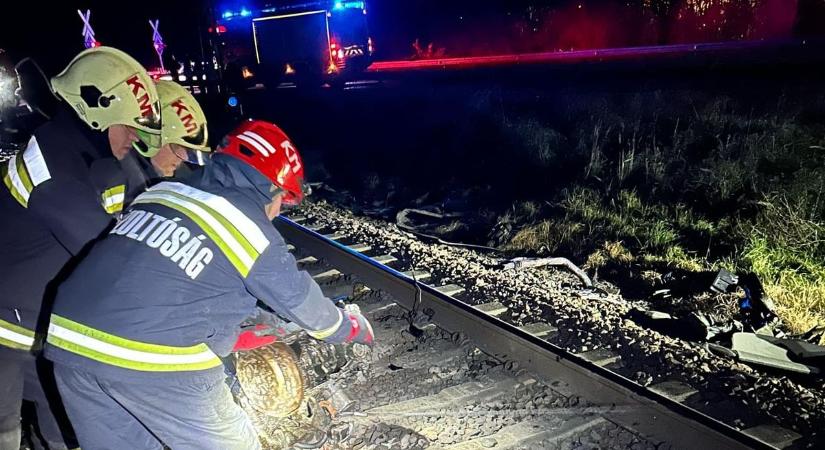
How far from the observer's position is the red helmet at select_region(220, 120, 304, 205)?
93.3 inches

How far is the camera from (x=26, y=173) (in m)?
2.69

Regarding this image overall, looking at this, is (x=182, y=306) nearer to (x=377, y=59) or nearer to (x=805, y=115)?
(x=805, y=115)

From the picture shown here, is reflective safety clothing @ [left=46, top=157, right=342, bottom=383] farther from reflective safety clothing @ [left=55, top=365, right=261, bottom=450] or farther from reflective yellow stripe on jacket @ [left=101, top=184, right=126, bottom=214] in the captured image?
reflective yellow stripe on jacket @ [left=101, top=184, right=126, bottom=214]

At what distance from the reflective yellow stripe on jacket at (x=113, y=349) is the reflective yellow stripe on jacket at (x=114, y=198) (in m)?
1.02

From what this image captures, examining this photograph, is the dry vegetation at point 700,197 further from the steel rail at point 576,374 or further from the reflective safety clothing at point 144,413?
the reflective safety clothing at point 144,413

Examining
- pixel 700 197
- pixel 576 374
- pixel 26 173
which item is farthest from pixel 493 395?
pixel 700 197

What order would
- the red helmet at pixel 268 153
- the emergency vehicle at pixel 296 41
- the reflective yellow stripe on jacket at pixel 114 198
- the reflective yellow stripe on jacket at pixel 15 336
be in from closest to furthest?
the red helmet at pixel 268 153 < the reflective yellow stripe on jacket at pixel 15 336 < the reflective yellow stripe on jacket at pixel 114 198 < the emergency vehicle at pixel 296 41

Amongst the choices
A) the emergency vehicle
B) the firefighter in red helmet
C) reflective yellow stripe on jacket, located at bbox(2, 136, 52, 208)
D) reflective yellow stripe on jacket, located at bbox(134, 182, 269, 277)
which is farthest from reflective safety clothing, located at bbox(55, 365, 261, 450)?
the emergency vehicle

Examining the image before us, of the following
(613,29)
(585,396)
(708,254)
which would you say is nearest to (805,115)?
(708,254)

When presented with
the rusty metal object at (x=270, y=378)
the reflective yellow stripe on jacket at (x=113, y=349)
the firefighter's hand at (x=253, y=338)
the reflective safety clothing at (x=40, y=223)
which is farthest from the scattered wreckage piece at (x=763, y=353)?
the reflective safety clothing at (x=40, y=223)

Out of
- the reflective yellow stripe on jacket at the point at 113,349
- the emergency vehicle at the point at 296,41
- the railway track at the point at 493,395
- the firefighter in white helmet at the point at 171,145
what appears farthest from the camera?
the emergency vehicle at the point at 296,41

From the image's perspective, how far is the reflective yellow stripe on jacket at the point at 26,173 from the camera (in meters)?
2.67

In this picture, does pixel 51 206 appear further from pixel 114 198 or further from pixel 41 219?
pixel 114 198

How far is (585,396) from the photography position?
3.73 meters
